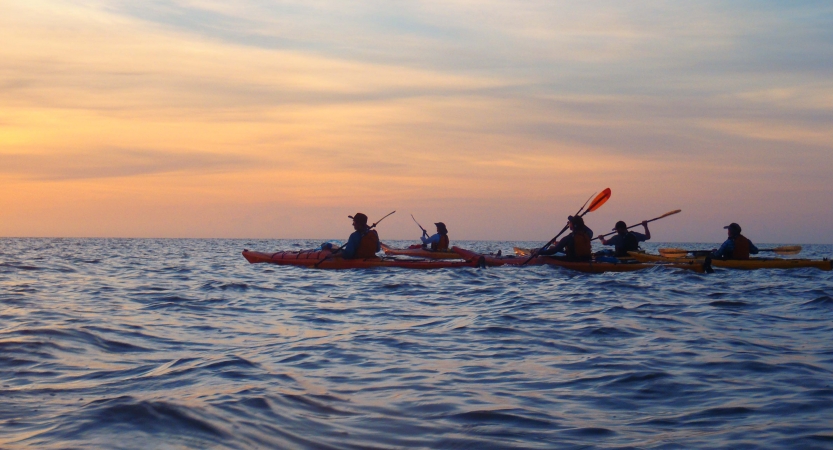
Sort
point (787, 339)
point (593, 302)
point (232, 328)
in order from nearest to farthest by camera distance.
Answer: point (787, 339), point (232, 328), point (593, 302)

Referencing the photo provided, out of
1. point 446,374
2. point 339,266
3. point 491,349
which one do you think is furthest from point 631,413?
point 339,266

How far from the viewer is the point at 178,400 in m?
4.35

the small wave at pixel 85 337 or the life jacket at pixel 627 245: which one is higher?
the life jacket at pixel 627 245

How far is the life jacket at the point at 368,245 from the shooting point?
57.1ft

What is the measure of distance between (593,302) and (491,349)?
4639mm

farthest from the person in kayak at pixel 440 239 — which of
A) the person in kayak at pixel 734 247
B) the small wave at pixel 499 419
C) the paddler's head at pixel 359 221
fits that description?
the small wave at pixel 499 419

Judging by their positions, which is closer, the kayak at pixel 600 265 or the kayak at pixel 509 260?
the kayak at pixel 600 265

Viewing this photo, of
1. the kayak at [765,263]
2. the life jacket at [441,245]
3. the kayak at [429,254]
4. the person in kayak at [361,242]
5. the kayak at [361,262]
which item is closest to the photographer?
the kayak at [765,263]

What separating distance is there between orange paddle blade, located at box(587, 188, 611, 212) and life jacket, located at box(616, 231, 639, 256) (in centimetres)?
148

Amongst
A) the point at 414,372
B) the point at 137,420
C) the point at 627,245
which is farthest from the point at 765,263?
the point at 137,420

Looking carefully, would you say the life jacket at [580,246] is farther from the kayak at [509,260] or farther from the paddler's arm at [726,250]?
the paddler's arm at [726,250]

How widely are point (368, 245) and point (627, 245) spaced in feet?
23.3

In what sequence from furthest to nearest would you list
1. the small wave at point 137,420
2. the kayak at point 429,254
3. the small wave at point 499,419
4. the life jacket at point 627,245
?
the kayak at point 429,254 < the life jacket at point 627,245 < the small wave at point 499,419 < the small wave at point 137,420

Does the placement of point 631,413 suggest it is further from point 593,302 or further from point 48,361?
point 593,302
